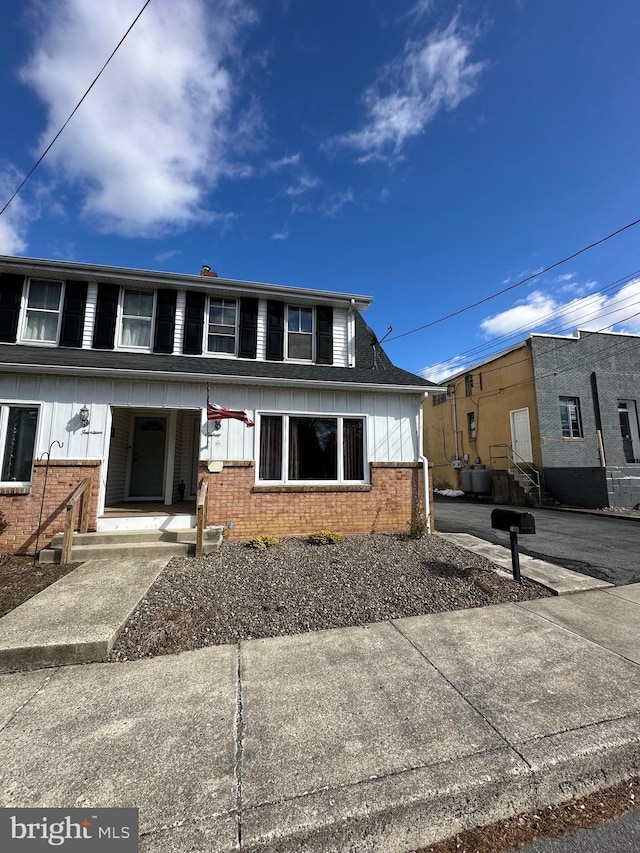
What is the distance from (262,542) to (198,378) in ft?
11.2

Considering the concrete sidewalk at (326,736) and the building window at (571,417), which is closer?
the concrete sidewalk at (326,736)

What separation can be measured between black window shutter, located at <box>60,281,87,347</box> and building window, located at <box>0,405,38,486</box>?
212 cm

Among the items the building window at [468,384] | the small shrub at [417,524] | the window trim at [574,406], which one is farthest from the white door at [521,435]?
the small shrub at [417,524]

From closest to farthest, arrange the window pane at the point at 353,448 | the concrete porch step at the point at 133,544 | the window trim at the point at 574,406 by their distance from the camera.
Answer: the concrete porch step at the point at 133,544
the window pane at the point at 353,448
the window trim at the point at 574,406

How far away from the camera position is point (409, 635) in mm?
3926

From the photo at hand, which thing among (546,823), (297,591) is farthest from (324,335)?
(546,823)

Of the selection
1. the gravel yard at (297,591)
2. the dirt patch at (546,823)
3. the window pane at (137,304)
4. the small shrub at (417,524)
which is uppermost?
the window pane at (137,304)

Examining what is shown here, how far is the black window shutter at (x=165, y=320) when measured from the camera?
28.5ft

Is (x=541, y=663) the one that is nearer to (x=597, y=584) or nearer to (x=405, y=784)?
(x=405, y=784)

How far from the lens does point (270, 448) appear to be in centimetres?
782

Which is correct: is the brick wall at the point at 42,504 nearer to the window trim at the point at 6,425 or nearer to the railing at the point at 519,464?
the window trim at the point at 6,425

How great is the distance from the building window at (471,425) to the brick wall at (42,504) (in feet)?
58.3

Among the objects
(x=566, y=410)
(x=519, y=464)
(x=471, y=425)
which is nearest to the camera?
(x=566, y=410)

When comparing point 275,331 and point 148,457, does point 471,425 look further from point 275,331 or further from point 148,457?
point 148,457
